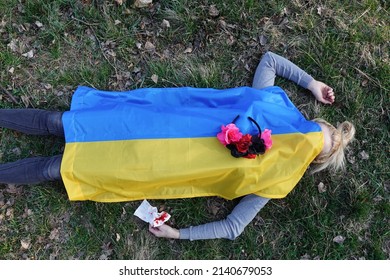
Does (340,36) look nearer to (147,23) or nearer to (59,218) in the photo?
(147,23)

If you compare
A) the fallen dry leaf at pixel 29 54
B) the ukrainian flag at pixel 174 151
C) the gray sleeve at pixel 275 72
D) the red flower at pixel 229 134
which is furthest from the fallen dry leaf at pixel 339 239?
the fallen dry leaf at pixel 29 54

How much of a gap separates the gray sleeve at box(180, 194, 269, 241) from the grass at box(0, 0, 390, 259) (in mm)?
205

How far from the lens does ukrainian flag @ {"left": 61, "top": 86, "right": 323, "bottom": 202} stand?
11.9ft

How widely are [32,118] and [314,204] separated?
113 inches

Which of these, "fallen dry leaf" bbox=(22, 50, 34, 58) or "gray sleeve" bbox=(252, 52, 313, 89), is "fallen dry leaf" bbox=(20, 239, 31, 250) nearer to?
"fallen dry leaf" bbox=(22, 50, 34, 58)

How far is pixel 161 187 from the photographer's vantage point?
384 centimetres

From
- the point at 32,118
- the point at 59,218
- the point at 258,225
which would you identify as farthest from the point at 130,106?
the point at 258,225

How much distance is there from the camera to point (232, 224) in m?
4.03

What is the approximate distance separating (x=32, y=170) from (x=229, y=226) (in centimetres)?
187

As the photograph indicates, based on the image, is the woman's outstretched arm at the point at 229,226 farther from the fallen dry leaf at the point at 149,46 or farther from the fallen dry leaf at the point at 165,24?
the fallen dry leaf at the point at 165,24

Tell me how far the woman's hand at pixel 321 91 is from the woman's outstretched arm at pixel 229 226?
1.29 meters

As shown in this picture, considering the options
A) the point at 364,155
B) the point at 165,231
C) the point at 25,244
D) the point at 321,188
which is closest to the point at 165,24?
the point at 165,231

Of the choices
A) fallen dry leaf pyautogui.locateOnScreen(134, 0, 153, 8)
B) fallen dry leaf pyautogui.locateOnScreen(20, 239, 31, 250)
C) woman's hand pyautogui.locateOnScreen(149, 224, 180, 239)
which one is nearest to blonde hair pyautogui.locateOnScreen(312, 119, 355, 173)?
woman's hand pyautogui.locateOnScreen(149, 224, 180, 239)

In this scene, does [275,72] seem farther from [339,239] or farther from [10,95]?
[10,95]
